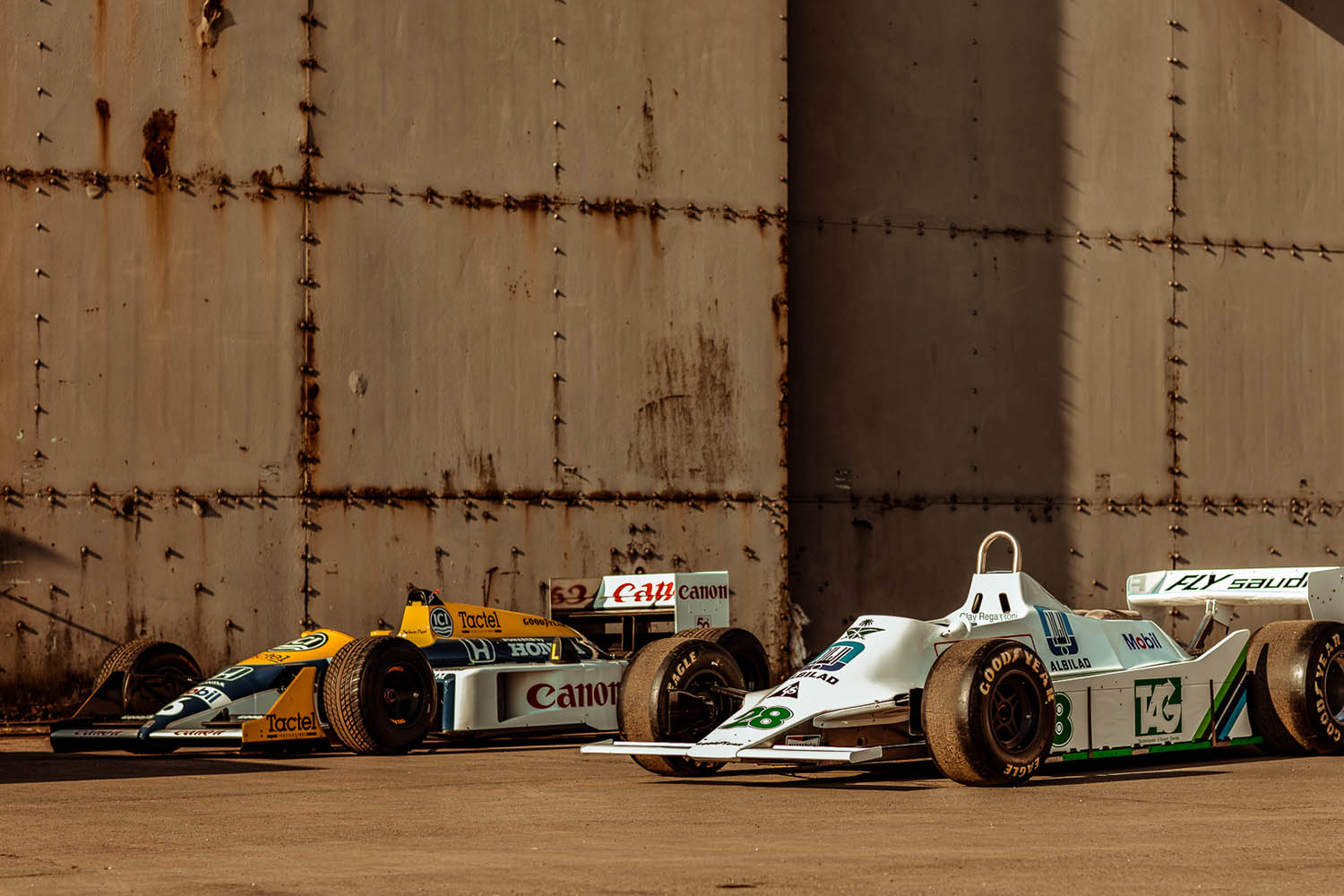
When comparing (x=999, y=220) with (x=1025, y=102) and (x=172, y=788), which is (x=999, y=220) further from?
(x=172, y=788)

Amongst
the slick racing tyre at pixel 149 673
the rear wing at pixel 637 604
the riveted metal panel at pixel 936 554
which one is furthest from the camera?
the riveted metal panel at pixel 936 554

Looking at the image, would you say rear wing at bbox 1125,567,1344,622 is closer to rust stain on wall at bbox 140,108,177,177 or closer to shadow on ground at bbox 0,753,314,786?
shadow on ground at bbox 0,753,314,786

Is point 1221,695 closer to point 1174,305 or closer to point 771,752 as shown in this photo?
point 771,752

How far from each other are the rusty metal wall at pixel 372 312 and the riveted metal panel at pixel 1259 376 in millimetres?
4797

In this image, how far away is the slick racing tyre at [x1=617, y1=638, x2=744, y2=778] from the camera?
10422 millimetres

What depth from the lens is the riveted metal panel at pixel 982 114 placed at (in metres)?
17.9

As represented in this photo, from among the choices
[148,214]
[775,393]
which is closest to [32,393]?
[148,214]

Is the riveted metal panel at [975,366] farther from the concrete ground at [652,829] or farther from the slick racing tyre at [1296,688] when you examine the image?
the concrete ground at [652,829]

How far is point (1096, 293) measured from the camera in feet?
60.1

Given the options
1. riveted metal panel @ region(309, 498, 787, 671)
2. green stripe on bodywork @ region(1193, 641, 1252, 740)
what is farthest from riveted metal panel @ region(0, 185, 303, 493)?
green stripe on bodywork @ region(1193, 641, 1252, 740)

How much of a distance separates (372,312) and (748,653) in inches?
204

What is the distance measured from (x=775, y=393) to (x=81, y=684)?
660 centimetres

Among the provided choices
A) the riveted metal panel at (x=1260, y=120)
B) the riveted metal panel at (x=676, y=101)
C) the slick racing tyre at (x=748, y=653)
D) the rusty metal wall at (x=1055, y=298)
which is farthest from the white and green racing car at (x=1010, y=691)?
the riveted metal panel at (x=1260, y=120)

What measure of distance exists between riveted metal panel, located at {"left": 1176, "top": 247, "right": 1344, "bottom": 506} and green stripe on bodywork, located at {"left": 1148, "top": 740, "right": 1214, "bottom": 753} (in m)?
7.57
